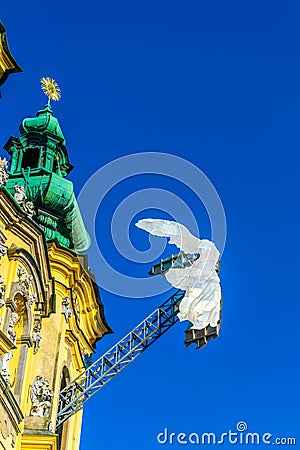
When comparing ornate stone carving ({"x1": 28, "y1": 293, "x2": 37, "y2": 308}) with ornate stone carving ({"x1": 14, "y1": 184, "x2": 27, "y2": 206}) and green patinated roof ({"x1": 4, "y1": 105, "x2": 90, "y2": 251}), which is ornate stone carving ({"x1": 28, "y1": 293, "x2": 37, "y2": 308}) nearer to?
ornate stone carving ({"x1": 14, "y1": 184, "x2": 27, "y2": 206})

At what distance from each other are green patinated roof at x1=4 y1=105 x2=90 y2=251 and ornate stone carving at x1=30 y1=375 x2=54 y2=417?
18.6ft

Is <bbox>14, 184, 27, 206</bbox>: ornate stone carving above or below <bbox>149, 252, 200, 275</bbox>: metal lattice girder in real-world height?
below

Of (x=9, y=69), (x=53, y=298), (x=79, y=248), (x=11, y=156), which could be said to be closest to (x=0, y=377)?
(x=53, y=298)

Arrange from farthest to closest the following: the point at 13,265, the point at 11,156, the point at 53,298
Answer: the point at 11,156 → the point at 53,298 → the point at 13,265

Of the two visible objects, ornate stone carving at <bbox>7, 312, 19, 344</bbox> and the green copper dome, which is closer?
ornate stone carving at <bbox>7, 312, 19, 344</bbox>

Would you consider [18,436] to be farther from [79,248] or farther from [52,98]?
[52,98]

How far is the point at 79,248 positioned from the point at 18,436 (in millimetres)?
9344

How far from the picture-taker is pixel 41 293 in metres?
26.7

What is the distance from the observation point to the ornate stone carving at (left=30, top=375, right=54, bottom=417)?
27516 millimetres

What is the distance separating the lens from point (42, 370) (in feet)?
94.6

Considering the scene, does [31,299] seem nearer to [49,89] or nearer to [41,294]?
[41,294]

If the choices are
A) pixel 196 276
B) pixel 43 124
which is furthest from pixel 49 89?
pixel 196 276

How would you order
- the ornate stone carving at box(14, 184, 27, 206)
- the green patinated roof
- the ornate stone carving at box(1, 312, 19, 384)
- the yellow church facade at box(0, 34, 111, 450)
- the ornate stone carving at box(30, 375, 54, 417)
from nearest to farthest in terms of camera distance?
the ornate stone carving at box(1, 312, 19, 384) → the yellow church facade at box(0, 34, 111, 450) → the ornate stone carving at box(14, 184, 27, 206) → the ornate stone carving at box(30, 375, 54, 417) → the green patinated roof

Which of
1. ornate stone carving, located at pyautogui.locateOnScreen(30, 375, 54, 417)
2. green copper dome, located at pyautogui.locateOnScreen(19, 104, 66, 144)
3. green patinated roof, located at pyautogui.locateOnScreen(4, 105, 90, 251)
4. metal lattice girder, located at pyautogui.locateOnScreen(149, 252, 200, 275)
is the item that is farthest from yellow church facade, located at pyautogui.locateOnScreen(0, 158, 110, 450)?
green copper dome, located at pyautogui.locateOnScreen(19, 104, 66, 144)
